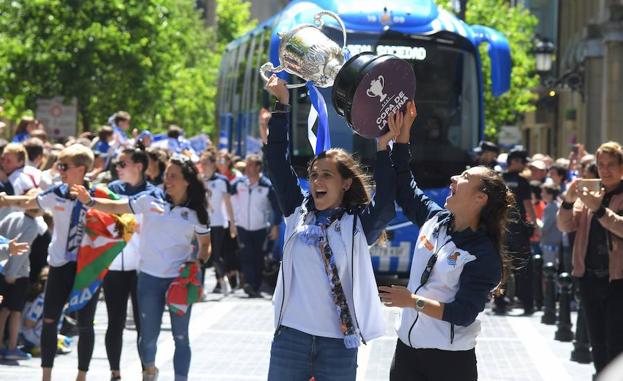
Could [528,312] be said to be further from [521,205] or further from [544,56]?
[544,56]

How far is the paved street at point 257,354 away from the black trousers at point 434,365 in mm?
4747

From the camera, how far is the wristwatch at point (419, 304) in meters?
5.64

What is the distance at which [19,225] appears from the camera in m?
11.4

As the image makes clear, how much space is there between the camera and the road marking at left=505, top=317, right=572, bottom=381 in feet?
36.7

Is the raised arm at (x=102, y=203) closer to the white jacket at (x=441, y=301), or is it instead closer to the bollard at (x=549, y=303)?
the white jacket at (x=441, y=301)

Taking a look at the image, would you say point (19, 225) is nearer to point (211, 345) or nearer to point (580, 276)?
point (211, 345)

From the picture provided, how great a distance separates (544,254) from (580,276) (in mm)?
7799

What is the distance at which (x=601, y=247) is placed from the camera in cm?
930

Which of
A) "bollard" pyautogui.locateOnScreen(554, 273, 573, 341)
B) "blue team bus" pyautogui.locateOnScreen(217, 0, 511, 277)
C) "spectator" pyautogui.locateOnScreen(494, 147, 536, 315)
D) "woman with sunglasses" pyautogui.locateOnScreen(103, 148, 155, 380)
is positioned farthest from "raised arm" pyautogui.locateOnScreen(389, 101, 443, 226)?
"blue team bus" pyautogui.locateOnScreen(217, 0, 511, 277)

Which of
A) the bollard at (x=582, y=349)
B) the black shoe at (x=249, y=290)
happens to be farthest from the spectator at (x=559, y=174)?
the bollard at (x=582, y=349)

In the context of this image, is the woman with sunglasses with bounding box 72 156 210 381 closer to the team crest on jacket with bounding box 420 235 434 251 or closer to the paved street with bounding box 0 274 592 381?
the paved street with bounding box 0 274 592 381

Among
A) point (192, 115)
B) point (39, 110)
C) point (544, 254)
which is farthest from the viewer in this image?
point (192, 115)

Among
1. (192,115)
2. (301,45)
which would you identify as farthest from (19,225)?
(192,115)

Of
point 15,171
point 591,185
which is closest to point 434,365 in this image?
point 591,185
